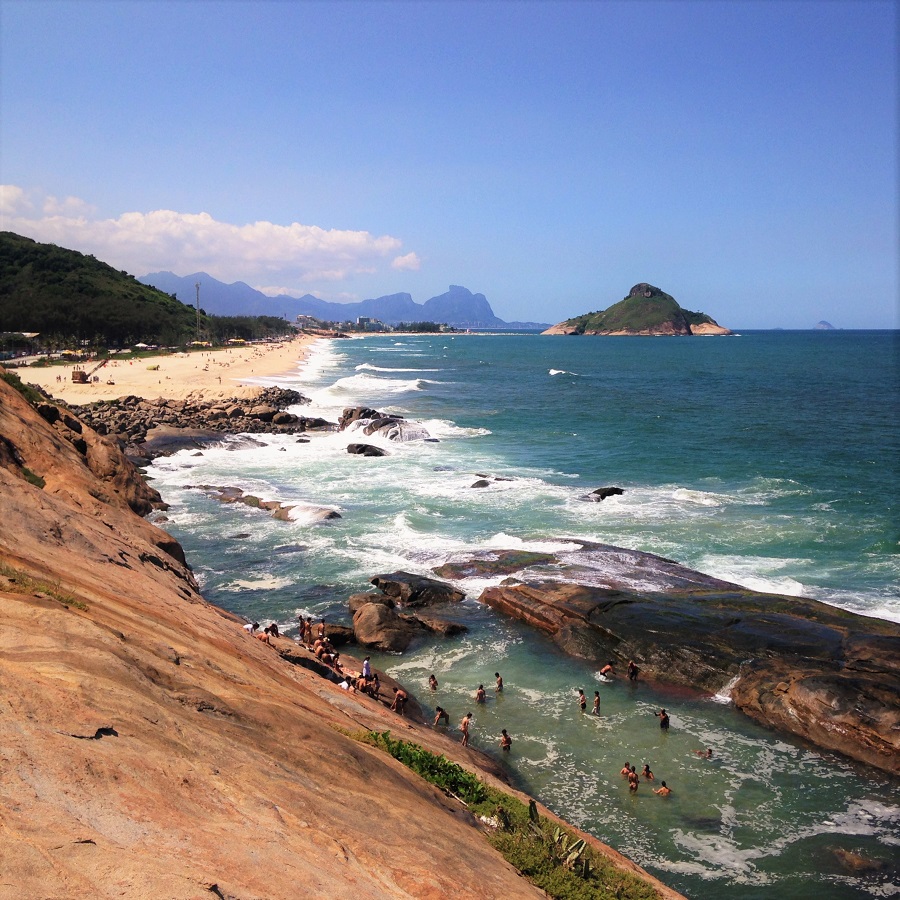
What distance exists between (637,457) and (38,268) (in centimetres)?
13542

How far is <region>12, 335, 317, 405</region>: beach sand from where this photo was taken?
2842 inches

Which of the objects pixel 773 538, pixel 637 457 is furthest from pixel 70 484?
pixel 637 457

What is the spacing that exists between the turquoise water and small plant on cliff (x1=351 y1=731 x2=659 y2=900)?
355 centimetres

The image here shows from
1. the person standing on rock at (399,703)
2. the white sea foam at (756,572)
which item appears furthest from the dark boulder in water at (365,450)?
the person standing on rock at (399,703)

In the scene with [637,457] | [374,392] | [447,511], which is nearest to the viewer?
[447,511]

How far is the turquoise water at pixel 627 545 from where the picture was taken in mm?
15961

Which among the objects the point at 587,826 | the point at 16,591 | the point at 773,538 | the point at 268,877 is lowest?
the point at 587,826

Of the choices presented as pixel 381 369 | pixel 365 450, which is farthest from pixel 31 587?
pixel 381 369

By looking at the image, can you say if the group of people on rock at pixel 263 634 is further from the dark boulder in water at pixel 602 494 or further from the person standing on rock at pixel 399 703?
the dark boulder in water at pixel 602 494

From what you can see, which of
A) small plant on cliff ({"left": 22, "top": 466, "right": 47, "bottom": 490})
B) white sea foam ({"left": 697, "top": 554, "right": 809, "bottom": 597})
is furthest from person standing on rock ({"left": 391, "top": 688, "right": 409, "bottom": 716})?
white sea foam ({"left": 697, "top": 554, "right": 809, "bottom": 597})

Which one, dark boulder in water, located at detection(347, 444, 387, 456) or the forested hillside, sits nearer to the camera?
dark boulder in water, located at detection(347, 444, 387, 456)

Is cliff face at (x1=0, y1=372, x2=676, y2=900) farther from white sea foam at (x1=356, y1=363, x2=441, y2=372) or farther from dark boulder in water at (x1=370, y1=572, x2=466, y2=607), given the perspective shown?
white sea foam at (x1=356, y1=363, x2=441, y2=372)

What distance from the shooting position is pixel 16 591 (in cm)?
1044

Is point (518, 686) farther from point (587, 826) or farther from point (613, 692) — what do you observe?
point (587, 826)
